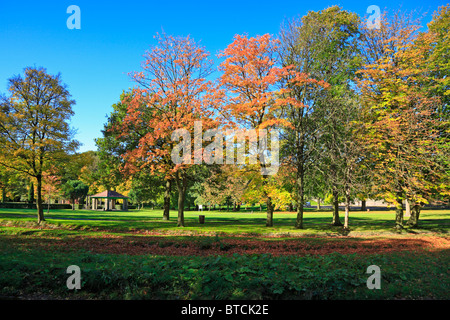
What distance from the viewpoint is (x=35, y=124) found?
25.2 meters

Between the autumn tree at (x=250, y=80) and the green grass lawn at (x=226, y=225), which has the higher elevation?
the autumn tree at (x=250, y=80)

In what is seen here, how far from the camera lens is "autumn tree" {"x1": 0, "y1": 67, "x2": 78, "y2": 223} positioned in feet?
79.4

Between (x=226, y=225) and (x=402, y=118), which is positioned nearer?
(x=402, y=118)

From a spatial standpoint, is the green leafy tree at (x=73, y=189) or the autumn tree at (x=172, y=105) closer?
the autumn tree at (x=172, y=105)

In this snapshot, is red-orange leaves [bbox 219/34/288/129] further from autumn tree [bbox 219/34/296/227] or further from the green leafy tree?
the green leafy tree

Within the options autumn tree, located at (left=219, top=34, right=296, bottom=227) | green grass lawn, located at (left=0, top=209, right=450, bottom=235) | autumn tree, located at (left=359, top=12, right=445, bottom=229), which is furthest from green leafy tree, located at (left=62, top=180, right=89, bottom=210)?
autumn tree, located at (left=359, top=12, right=445, bottom=229)

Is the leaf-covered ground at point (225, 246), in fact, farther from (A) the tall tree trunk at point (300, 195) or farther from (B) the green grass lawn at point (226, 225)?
(A) the tall tree trunk at point (300, 195)

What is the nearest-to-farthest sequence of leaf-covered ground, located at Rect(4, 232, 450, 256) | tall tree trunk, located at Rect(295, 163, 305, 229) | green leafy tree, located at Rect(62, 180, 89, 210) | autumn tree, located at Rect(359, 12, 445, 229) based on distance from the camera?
leaf-covered ground, located at Rect(4, 232, 450, 256), autumn tree, located at Rect(359, 12, 445, 229), tall tree trunk, located at Rect(295, 163, 305, 229), green leafy tree, located at Rect(62, 180, 89, 210)

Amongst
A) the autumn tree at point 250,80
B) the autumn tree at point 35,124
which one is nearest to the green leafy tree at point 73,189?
the autumn tree at point 35,124

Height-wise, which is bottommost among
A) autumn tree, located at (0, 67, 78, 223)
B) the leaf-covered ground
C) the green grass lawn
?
the green grass lawn

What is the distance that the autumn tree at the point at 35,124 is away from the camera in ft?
79.4

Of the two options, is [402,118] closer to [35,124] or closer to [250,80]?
[250,80]

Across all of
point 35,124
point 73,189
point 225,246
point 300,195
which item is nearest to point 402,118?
point 300,195

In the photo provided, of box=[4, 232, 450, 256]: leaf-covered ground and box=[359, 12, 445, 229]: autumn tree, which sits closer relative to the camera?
box=[4, 232, 450, 256]: leaf-covered ground
